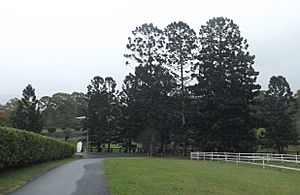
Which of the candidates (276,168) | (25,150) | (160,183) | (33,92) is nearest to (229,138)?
(276,168)

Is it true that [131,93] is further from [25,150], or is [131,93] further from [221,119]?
[25,150]

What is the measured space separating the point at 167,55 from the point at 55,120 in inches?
2301

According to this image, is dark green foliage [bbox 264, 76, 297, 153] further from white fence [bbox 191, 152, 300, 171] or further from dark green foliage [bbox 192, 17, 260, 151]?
white fence [bbox 191, 152, 300, 171]

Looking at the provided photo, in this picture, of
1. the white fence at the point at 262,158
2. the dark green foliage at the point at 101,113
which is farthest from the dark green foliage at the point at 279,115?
the dark green foliage at the point at 101,113

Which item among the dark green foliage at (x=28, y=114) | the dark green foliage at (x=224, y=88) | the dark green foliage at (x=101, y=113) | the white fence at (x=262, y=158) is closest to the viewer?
the white fence at (x=262, y=158)

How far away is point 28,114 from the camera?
70250mm

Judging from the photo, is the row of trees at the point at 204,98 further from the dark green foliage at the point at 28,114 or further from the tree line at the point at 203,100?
the dark green foliage at the point at 28,114

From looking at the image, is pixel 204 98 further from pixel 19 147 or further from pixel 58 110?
pixel 58 110

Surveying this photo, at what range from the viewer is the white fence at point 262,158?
24.8 metres

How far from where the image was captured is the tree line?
4859cm

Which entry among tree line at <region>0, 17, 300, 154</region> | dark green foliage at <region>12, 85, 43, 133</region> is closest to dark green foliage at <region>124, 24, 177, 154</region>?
tree line at <region>0, 17, 300, 154</region>

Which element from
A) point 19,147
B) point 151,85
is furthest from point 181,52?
point 19,147

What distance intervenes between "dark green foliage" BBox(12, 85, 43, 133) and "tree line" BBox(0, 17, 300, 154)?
0.57 feet

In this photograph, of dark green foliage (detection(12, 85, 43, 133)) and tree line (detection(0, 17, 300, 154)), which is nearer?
tree line (detection(0, 17, 300, 154))
